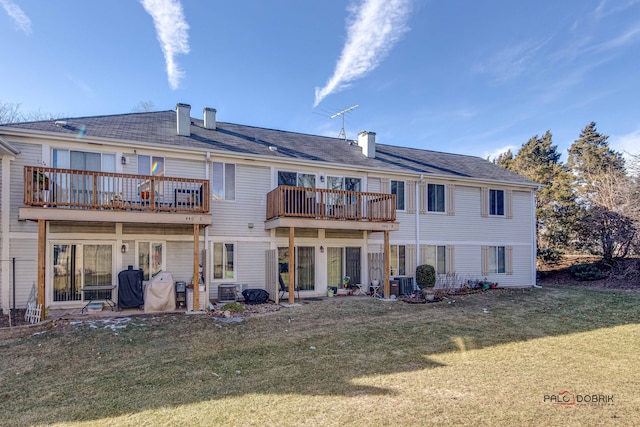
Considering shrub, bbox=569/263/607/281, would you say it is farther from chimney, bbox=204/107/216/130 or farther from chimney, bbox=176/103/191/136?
chimney, bbox=176/103/191/136

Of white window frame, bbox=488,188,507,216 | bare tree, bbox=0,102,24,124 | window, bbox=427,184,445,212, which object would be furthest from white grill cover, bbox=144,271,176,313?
bare tree, bbox=0,102,24,124

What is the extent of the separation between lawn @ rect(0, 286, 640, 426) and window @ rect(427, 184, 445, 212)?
19.5ft

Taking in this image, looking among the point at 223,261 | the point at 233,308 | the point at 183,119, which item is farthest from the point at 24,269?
the point at 183,119

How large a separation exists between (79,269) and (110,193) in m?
2.45

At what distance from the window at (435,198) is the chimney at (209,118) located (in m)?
9.00

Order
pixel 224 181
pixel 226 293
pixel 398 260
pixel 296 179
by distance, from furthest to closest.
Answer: pixel 398 260, pixel 296 179, pixel 224 181, pixel 226 293

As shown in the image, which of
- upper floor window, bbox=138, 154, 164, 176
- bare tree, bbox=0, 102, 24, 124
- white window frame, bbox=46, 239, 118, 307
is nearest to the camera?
white window frame, bbox=46, 239, 118, 307

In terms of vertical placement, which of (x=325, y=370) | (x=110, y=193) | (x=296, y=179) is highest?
(x=296, y=179)

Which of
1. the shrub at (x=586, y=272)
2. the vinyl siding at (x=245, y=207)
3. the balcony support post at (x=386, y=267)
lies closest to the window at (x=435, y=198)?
the balcony support post at (x=386, y=267)

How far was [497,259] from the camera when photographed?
16.5 m

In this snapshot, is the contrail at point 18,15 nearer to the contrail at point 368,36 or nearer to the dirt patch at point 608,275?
the contrail at point 368,36

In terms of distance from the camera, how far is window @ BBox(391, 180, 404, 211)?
1482cm

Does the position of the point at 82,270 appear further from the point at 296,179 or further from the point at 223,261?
the point at 296,179

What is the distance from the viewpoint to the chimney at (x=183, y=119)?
41.6 ft
